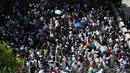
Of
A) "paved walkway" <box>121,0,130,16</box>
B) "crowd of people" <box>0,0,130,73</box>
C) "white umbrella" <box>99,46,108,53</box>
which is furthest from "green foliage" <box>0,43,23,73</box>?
"paved walkway" <box>121,0,130,16</box>

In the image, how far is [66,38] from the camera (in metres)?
34.0

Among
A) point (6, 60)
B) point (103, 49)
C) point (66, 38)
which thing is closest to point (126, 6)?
point (66, 38)

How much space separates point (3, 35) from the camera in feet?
113

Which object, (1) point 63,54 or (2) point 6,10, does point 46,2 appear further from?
(1) point 63,54

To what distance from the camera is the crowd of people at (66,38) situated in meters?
29.5

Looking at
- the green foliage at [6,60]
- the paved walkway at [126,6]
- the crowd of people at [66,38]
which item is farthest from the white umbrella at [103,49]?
the green foliage at [6,60]

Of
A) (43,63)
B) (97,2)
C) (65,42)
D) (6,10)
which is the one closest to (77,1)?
(97,2)

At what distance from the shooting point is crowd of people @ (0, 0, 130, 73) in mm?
29531

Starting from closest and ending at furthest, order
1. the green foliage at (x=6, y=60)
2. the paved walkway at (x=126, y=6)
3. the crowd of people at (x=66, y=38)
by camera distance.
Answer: the green foliage at (x=6, y=60)
the crowd of people at (x=66, y=38)
the paved walkway at (x=126, y=6)

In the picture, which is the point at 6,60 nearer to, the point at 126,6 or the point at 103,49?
the point at 103,49

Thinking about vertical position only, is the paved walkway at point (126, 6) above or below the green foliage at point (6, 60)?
above

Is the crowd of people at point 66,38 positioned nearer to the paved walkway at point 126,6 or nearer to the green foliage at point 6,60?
the paved walkway at point 126,6

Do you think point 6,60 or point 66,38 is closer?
point 6,60

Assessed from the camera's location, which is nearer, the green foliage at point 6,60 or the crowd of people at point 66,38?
the green foliage at point 6,60
